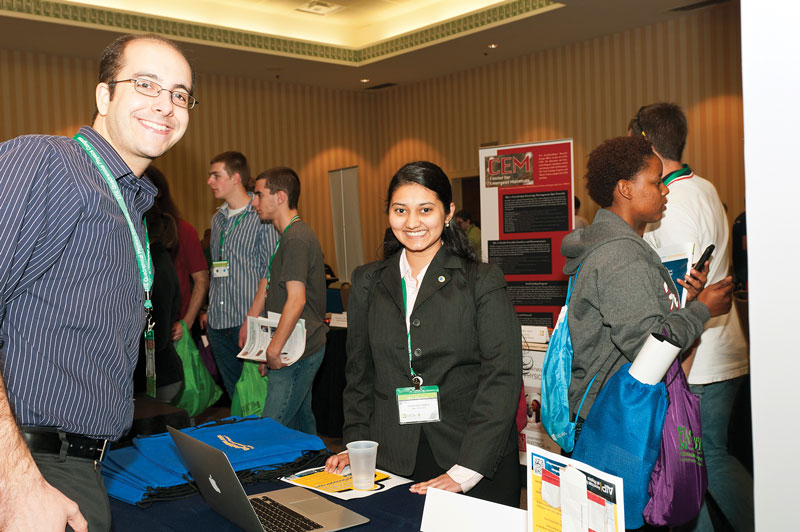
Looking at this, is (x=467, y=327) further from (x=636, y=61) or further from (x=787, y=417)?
(x=636, y=61)

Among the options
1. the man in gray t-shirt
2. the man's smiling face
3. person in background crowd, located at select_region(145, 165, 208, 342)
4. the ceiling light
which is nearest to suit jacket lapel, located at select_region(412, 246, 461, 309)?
the man's smiling face

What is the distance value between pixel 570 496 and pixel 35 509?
81 cm

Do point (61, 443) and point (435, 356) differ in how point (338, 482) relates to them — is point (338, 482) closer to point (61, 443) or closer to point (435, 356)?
point (435, 356)

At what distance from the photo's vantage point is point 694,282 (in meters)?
2.27

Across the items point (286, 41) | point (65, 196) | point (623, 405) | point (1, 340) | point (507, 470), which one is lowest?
point (507, 470)

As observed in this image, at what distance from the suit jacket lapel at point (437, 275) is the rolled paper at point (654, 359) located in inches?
22.8

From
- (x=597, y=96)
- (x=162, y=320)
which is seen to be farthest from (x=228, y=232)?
(x=597, y=96)

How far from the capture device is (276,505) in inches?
62.2

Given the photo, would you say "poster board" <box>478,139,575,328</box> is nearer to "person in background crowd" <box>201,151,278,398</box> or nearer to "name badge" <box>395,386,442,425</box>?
"person in background crowd" <box>201,151,278,398</box>

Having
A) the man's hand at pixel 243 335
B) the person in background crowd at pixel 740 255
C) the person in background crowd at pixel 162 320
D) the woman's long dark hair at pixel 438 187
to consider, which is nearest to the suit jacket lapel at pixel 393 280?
the woman's long dark hair at pixel 438 187

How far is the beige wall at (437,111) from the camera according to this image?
7594 millimetres

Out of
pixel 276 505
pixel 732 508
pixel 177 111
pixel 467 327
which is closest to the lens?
pixel 177 111

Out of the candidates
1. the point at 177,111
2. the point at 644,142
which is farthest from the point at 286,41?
the point at 177,111

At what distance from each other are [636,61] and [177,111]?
25.1 feet
